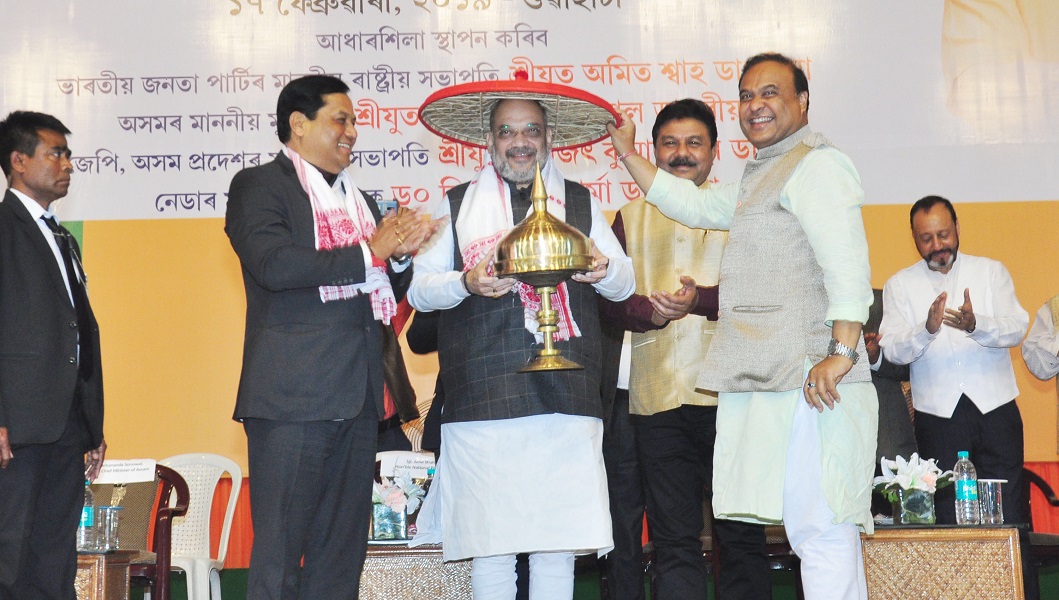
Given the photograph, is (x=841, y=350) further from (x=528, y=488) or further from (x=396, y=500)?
(x=396, y=500)

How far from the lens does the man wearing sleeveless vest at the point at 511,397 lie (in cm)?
332

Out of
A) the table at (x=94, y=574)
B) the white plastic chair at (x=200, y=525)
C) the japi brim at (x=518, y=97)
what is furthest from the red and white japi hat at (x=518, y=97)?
the white plastic chair at (x=200, y=525)

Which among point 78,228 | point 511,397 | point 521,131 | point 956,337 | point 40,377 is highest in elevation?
point 78,228

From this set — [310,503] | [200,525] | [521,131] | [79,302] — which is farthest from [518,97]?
[200,525]

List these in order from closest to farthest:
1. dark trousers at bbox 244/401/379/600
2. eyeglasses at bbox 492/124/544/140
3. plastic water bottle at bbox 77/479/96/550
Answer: dark trousers at bbox 244/401/379/600
eyeglasses at bbox 492/124/544/140
plastic water bottle at bbox 77/479/96/550

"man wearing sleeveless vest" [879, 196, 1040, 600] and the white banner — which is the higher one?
the white banner

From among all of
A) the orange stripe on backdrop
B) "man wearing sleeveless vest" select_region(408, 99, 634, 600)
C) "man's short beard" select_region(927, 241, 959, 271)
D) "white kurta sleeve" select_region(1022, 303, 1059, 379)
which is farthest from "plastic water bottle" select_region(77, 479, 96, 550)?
"white kurta sleeve" select_region(1022, 303, 1059, 379)

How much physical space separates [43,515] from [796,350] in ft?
8.39

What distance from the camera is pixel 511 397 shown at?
3336mm

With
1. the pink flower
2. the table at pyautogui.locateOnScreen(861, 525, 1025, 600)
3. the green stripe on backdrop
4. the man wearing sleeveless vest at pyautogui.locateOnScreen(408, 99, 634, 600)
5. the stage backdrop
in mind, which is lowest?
the table at pyautogui.locateOnScreen(861, 525, 1025, 600)

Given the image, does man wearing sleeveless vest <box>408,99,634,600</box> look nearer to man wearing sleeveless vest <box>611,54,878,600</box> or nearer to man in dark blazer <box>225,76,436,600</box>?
man in dark blazer <box>225,76,436,600</box>

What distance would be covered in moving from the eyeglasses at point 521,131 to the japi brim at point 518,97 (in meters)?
0.09

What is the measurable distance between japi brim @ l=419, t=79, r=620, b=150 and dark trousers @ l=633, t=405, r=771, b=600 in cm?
109

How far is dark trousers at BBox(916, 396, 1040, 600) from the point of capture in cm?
529
